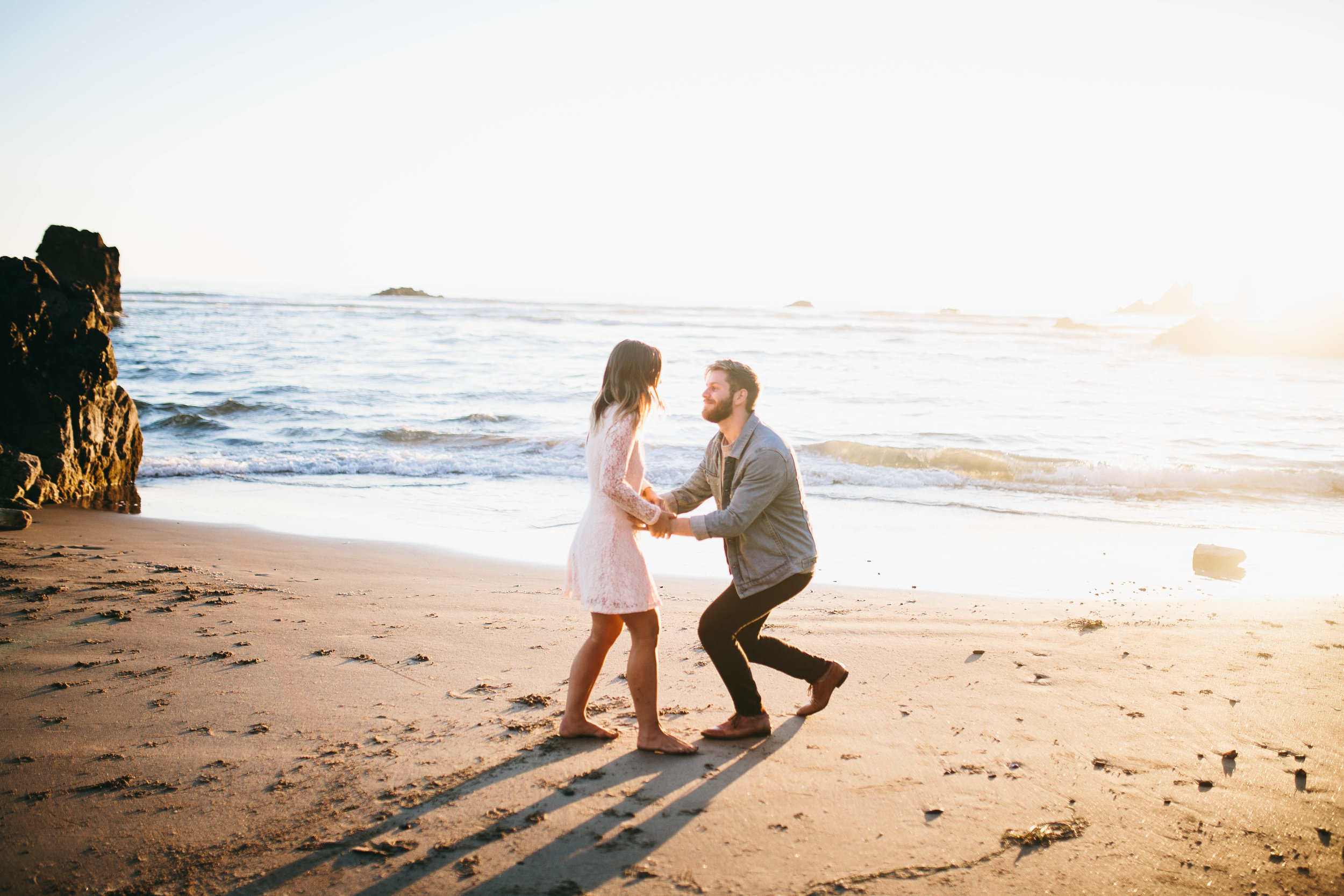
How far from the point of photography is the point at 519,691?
14.9ft

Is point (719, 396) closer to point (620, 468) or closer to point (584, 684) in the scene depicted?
point (620, 468)

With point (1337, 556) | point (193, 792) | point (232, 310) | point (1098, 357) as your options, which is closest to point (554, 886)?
point (193, 792)

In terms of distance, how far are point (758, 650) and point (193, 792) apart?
2655mm

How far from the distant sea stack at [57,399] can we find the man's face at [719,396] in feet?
27.2

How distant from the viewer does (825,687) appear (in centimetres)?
429

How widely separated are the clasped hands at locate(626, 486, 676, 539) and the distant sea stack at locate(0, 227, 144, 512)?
314 inches

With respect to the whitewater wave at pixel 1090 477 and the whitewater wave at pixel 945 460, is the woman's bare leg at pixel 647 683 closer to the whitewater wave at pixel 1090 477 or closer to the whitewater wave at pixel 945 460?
the whitewater wave at pixel 1090 477

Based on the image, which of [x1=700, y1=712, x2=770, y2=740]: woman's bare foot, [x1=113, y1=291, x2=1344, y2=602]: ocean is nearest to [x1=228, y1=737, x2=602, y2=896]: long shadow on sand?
[x1=700, y1=712, x2=770, y2=740]: woman's bare foot

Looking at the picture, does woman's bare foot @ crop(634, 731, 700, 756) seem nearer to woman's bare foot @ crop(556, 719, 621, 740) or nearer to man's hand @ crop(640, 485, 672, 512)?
woman's bare foot @ crop(556, 719, 621, 740)

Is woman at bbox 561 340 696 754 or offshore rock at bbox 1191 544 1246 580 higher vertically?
woman at bbox 561 340 696 754

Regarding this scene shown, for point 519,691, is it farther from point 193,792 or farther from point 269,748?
point 193,792

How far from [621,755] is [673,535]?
109 cm

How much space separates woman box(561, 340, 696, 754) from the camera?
11.9 ft

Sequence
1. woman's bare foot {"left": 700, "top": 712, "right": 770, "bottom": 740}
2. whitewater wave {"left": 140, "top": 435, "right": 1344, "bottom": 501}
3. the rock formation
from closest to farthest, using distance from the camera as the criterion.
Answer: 1. woman's bare foot {"left": 700, "top": 712, "right": 770, "bottom": 740}
2. whitewater wave {"left": 140, "top": 435, "right": 1344, "bottom": 501}
3. the rock formation
